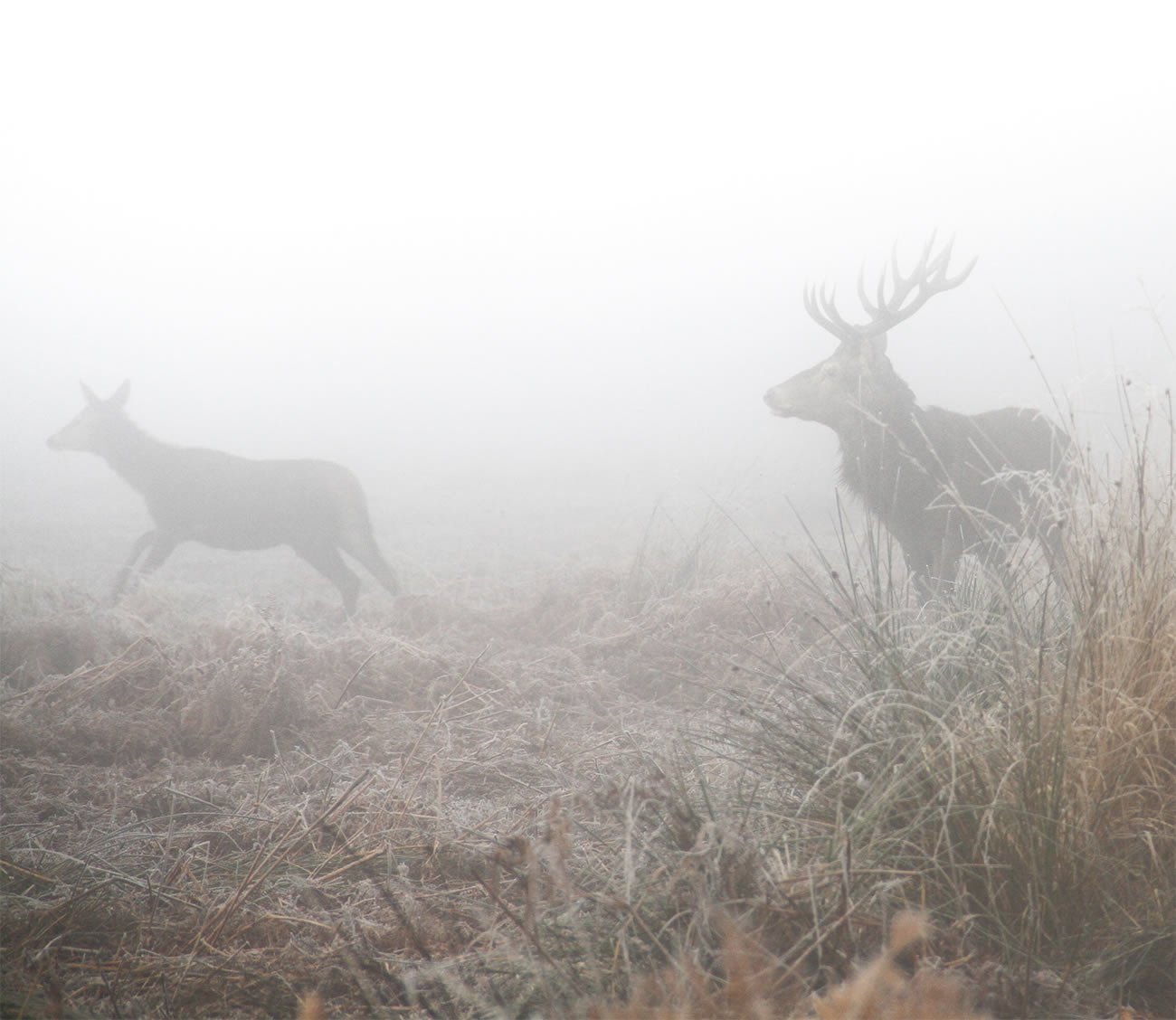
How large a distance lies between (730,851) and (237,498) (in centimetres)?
846

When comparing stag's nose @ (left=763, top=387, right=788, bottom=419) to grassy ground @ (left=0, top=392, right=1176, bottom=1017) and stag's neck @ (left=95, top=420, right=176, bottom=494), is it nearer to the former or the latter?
grassy ground @ (left=0, top=392, right=1176, bottom=1017)

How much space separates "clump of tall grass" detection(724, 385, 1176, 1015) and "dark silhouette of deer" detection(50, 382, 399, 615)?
688 centimetres

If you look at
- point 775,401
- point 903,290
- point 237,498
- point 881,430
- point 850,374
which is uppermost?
point 903,290

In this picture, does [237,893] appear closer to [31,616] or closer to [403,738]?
[403,738]

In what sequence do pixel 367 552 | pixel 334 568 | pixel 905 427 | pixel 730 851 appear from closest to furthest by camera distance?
pixel 730 851, pixel 905 427, pixel 334 568, pixel 367 552

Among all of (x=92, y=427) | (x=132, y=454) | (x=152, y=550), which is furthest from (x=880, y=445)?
(x=92, y=427)

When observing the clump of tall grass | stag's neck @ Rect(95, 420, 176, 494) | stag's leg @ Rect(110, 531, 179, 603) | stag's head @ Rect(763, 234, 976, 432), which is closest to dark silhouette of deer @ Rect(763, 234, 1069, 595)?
stag's head @ Rect(763, 234, 976, 432)

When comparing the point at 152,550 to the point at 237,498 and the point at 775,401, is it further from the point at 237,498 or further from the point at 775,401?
the point at 775,401

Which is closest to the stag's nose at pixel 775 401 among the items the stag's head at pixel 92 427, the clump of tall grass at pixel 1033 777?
the clump of tall grass at pixel 1033 777

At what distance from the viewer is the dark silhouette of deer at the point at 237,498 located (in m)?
8.62

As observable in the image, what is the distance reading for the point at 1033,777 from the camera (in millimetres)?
1505

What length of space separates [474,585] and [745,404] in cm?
1549

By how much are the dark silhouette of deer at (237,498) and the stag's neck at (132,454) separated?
10mm

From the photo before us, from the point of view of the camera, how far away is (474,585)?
799 cm
